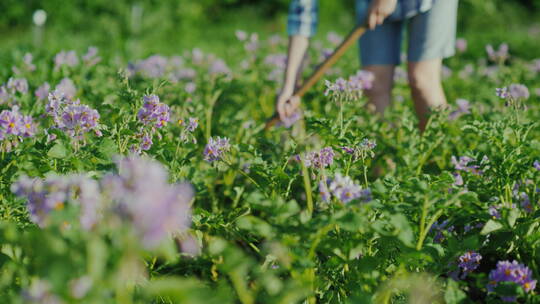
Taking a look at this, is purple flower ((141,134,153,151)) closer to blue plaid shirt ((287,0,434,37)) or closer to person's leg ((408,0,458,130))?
blue plaid shirt ((287,0,434,37))

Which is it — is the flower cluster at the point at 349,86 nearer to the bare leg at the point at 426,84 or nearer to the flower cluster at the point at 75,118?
the bare leg at the point at 426,84

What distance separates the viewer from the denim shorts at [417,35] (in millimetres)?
2330

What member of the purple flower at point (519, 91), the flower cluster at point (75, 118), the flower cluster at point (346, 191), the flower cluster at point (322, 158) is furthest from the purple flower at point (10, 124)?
the purple flower at point (519, 91)

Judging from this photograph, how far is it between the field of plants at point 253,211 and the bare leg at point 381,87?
161mm

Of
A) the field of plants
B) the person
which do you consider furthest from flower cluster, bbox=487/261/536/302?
the person

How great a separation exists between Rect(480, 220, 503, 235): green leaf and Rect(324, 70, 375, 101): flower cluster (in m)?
0.63

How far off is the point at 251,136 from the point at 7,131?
1.08 meters

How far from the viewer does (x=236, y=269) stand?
0.86m

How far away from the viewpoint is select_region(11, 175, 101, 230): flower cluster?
2.83 feet

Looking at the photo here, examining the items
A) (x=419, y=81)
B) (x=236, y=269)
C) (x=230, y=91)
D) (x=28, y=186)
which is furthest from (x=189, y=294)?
(x=230, y=91)

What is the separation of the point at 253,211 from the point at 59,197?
1.22 m

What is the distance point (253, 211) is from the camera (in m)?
2.07

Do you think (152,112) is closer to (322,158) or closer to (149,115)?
(149,115)

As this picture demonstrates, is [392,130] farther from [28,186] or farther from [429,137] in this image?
[28,186]
